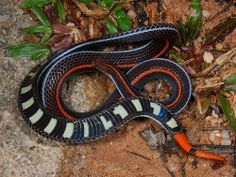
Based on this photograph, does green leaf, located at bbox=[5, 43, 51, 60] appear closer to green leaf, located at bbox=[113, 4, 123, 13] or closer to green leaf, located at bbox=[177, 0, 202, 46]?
green leaf, located at bbox=[113, 4, 123, 13]

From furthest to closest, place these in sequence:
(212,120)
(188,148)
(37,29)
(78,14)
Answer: (78,14), (37,29), (212,120), (188,148)

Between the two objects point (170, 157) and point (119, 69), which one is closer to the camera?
point (170, 157)

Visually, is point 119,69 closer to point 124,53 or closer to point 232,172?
point 124,53

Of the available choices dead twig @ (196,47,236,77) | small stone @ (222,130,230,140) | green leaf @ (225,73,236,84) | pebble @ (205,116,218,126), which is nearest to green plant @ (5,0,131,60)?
→ dead twig @ (196,47,236,77)

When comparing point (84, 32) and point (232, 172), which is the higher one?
point (84, 32)

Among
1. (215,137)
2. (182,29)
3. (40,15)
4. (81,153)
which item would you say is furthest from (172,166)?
(40,15)

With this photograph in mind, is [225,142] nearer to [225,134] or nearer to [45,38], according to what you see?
[225,134]

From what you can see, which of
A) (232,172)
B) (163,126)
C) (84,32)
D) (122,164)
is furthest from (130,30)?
(232,172)
